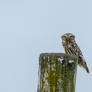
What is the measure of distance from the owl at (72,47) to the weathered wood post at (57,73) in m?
5.35

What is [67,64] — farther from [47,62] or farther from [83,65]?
[83,65]

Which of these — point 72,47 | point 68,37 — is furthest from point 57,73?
point 68,37

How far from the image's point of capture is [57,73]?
A: 3.34 meters

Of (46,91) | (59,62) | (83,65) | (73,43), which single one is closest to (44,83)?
(46,91)

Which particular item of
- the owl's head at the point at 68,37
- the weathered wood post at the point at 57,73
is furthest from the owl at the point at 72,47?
the weathered wood post at the point at 57,73

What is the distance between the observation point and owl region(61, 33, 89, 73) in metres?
8.97

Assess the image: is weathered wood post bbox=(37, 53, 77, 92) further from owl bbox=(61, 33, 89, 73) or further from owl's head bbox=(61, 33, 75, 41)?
owl's head bbox=(61, 33, 75, 41)

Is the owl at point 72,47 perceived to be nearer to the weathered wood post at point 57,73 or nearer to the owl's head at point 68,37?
the owl's head at point 68,37

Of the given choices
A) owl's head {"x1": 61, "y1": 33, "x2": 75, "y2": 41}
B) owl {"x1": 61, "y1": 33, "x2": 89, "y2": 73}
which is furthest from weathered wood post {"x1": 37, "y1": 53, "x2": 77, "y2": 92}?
owl's head {"x1": 61, "y1": 33, "x2": 75, "y2": 41}

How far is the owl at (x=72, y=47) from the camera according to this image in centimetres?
897

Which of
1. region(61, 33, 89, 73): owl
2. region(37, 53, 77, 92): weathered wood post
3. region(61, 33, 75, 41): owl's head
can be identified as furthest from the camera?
region(61, 33, 75, 41): owl's head

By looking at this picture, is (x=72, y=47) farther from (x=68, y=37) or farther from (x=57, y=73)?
(x=57, y=73)

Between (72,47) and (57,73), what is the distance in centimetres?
647

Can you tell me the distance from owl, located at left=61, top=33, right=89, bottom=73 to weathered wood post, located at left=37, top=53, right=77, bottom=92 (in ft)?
17.5
